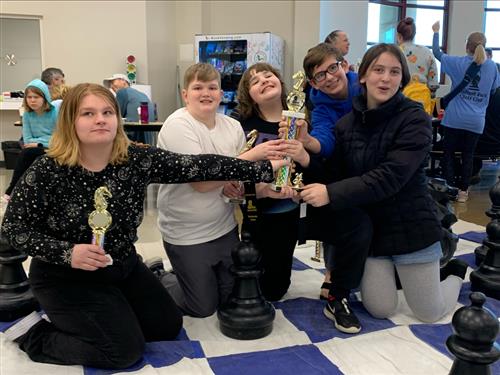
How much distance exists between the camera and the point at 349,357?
1.83 meters

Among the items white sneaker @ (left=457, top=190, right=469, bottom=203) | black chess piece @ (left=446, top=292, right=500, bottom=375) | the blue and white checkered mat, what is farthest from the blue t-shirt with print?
black chess piece @ (left=446, top=292, right=500, bottom=375)

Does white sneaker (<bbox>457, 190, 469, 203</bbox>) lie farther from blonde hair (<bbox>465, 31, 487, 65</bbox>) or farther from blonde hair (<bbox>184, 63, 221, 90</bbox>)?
blonde hair (<bbox>184, 63, 221, 90</bbox>)

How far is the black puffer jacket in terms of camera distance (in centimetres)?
Answer: 197

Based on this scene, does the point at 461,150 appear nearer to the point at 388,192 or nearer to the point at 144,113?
the point at 144,113

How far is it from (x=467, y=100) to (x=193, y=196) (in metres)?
3.78

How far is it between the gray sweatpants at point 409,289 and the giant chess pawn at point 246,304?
1.56ft

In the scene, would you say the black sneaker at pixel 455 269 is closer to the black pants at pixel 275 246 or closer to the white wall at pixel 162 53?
the black pants at pixel 275 246

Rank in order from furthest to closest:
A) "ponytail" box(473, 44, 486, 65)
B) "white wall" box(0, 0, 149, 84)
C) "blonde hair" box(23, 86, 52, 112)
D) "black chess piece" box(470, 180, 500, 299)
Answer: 1. "white wall" box(0, 0, 149, 84)
2. "ponytail" box(473, 44, 486, 65)
3. "blonde hair" box(23, 86, 52, 112)
4. "black chess piece" box(470, 180, 500, 299)

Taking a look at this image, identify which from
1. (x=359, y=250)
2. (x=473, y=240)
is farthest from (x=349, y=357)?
(x=473, y=240)

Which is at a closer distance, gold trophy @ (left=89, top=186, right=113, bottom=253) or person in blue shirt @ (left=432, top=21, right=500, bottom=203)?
gold trophy @ (left=89, top=186, right=113, bottom=253)

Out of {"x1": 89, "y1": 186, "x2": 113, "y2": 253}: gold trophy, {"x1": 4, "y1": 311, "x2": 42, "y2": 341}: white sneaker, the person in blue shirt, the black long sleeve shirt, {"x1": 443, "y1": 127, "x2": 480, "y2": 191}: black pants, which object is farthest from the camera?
{"x1": 443, "y1": 127, "x2": 480, "y2": 191}: black pants

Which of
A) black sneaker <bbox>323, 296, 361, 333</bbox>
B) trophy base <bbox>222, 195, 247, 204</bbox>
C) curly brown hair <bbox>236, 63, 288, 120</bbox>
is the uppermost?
curly brown hair <bbox>236, 63, 288, 120</bbox>

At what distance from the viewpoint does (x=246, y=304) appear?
1973 millimetres

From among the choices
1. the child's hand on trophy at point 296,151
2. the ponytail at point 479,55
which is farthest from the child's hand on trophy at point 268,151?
the ponytail at point 479,55
